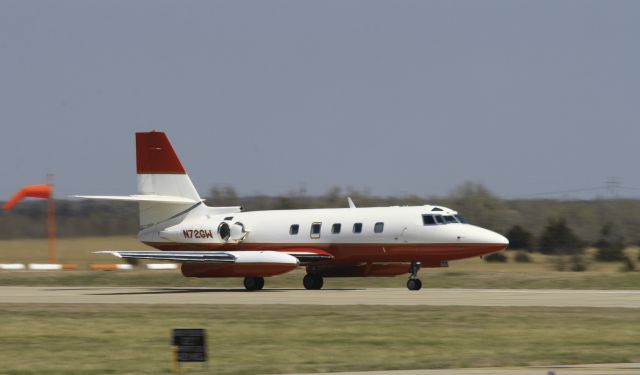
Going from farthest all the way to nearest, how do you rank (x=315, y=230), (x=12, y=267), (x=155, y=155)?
(x=12, y=267) → (x=155, y=155) → (x=315, y=230)

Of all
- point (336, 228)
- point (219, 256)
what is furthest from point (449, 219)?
point (219, 256)

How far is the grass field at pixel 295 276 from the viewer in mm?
44188

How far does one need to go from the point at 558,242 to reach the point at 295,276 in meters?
24.8

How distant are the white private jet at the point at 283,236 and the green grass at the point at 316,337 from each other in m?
10.4

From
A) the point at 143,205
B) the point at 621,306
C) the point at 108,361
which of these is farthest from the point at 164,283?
the point at 108,361

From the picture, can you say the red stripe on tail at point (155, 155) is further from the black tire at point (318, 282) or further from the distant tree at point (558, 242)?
the distant tree at point (558, 242)

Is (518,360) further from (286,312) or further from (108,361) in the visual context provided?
(286,312)

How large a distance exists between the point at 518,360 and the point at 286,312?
1145 centimetres

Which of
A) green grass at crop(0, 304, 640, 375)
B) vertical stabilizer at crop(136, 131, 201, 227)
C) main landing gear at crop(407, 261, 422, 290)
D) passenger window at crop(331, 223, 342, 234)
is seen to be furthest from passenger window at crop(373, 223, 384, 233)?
green grass at crop(0, 304, 640, 375)

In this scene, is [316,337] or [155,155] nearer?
[316,337]

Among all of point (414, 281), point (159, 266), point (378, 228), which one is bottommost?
point (414, 281)

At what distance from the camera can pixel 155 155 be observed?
48875 mm

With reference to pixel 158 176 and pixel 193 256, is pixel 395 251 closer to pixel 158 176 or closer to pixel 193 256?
pixel 193 256

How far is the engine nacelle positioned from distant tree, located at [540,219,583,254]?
89.9ft
